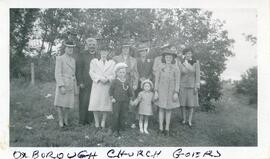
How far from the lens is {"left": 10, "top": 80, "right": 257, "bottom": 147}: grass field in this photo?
507 cm

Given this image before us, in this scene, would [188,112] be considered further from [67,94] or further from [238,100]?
[67,94]

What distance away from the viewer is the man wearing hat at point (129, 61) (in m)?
5.18

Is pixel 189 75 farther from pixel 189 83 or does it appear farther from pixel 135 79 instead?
pixel 135 79

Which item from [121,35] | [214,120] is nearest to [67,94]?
[121,35]

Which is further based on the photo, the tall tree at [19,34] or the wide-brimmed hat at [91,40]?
the wide-brimmed hat at [91,40]

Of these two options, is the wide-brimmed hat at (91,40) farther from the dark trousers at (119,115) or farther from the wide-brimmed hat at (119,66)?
the dark trousers at (119,115)

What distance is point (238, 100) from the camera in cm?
521

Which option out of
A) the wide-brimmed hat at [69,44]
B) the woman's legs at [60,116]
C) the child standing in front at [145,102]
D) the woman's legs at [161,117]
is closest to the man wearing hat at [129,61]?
the child standing in front at [145,102]

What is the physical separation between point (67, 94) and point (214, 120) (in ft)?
5.16

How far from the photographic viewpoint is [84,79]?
5.26m

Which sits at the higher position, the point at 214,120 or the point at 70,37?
the point at 70,37

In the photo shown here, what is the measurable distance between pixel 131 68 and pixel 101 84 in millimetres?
356

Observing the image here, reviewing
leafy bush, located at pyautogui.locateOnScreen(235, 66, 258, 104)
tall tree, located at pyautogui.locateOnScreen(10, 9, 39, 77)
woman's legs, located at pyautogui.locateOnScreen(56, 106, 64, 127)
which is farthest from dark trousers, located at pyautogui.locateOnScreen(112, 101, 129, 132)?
leafy bush, located at pyautogui.locateOnScreen(235, 66, 258, 104)

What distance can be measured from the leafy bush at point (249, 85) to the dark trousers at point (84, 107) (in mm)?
1565
